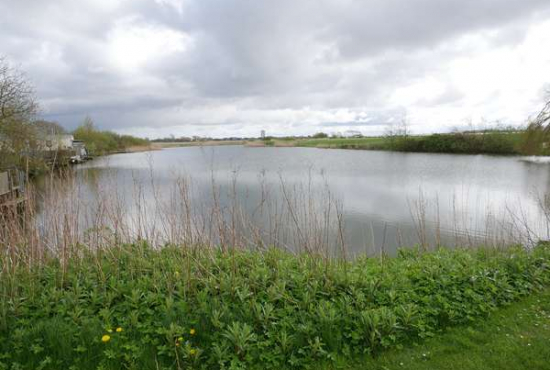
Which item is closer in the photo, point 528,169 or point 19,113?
point 19,113

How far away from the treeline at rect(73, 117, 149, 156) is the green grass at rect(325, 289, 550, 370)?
4849 centimetres

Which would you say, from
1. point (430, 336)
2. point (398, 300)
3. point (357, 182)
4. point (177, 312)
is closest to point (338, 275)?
point (398, 300)

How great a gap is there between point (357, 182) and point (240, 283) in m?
17.7

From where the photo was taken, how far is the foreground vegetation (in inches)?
109

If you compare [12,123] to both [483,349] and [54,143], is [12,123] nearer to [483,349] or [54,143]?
[54,143]

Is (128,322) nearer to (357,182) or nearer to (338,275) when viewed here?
(338,275)

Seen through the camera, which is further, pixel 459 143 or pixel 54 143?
pixel 459 143

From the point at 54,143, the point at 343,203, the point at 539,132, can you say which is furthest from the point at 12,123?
the point at 539,132

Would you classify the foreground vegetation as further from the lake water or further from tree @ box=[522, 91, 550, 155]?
tree @ box=[522, 91, 550, 155]

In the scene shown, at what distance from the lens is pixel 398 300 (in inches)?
136

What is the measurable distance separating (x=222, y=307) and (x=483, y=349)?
8.32ft

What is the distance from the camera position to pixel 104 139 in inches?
1998

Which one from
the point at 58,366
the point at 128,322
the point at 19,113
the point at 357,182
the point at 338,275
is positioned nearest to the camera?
the point at 58,366

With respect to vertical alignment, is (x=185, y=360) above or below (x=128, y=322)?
below
